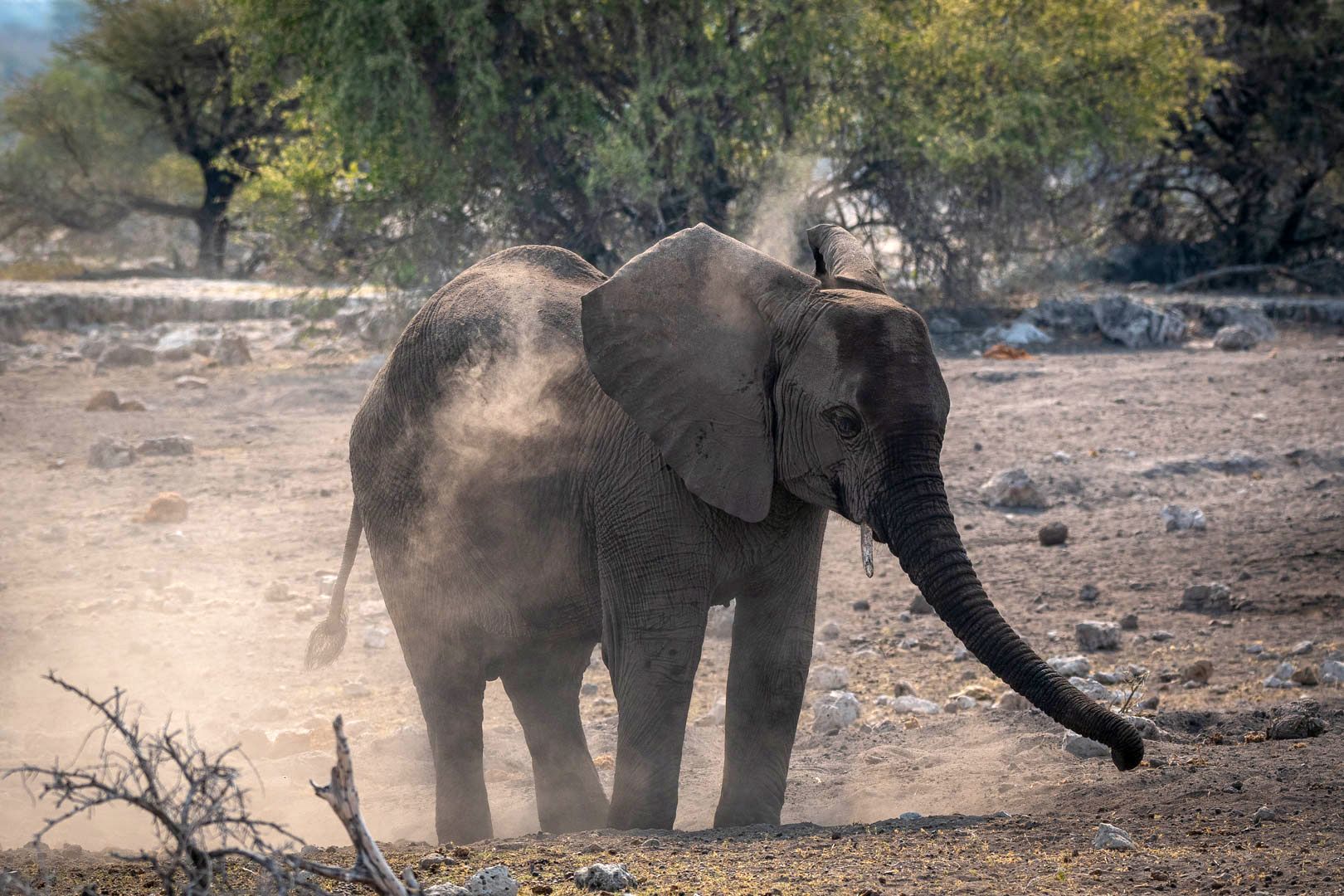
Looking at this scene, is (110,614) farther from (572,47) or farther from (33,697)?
(572,47)

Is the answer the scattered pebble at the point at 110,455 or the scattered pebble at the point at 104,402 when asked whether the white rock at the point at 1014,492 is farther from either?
the scattered pebble at the point at 104,402

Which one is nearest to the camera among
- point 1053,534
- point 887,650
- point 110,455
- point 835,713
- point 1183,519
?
point 835,713

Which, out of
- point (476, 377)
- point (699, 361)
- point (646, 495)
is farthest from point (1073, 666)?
point (476, 377)

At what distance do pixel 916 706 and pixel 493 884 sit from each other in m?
3.37

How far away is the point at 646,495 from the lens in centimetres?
457

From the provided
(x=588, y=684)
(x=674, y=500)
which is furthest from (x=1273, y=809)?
(x=588, y=684)

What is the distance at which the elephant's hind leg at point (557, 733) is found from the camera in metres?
5.51

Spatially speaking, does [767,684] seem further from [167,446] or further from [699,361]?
[167,446]

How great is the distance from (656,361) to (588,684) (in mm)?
3083

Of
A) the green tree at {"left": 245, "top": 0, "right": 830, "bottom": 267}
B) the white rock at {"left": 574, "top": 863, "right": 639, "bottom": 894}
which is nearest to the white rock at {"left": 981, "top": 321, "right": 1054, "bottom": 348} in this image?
the green tree at {"left": 245, "top": 0, "right": 830, "bottom": 267}

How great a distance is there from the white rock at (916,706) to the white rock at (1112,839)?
8.12 feet

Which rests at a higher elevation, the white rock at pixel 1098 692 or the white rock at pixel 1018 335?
the white rock at pixel 1018 335

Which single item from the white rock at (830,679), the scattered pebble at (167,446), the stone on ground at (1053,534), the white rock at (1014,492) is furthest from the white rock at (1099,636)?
the scattered pebble at (167,446)

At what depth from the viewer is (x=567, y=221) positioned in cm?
1522
